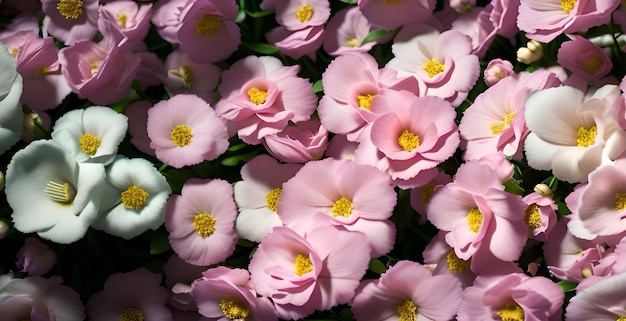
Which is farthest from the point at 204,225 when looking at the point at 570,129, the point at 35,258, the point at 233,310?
the point at 570,129

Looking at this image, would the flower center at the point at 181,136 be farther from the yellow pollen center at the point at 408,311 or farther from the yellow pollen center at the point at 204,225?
the yellow pollen center at the point at 408,311

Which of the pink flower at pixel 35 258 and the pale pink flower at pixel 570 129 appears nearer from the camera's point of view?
the pale pink flower at pixel 570 129

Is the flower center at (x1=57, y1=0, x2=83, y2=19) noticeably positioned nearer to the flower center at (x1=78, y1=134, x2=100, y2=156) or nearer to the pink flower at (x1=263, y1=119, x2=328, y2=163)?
the flower center at (x1=78, y1=134, x2=100, y2=156)

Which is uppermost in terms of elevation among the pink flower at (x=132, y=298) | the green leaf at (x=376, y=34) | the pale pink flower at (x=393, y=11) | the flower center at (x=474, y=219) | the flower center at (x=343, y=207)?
the pale pink flower at (x=393, y=11)

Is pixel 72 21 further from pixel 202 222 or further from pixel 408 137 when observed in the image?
pixel 408 137

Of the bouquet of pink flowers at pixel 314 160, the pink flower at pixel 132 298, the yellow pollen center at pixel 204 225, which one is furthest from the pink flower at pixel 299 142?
the pink flower at pixel 132 298

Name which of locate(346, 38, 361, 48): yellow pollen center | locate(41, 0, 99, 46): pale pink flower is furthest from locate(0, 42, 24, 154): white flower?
locate(346, 38, 361, 48): yellow pollen center
